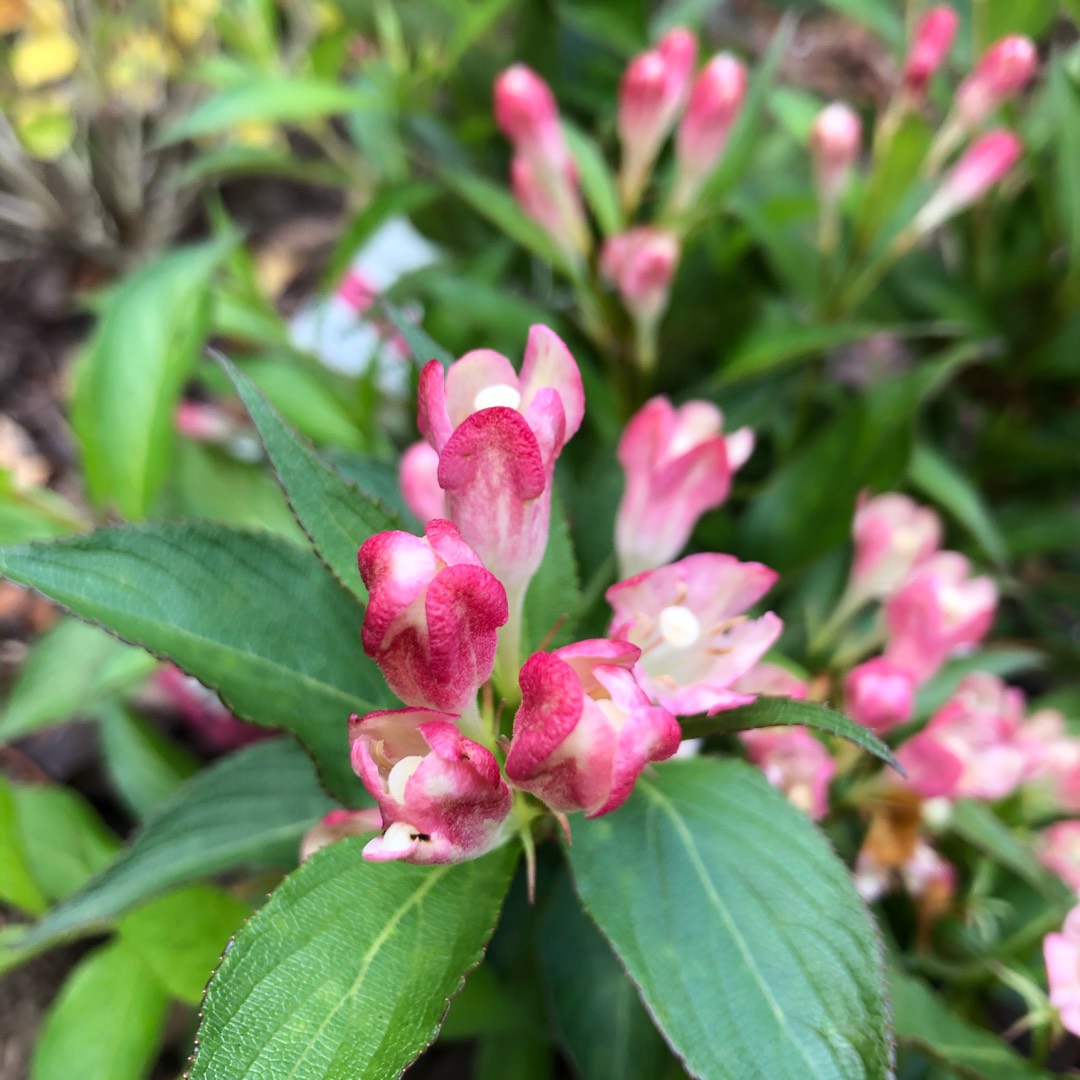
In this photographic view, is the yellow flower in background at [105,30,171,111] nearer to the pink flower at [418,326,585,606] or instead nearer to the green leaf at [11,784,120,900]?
the green leaf at [11,784,120,900]

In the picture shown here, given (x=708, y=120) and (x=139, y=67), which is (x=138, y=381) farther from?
(x=139, y=67)

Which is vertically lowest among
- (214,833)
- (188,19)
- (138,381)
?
(214,833)

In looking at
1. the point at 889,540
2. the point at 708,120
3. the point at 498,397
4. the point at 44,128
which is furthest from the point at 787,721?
the point at 44,128

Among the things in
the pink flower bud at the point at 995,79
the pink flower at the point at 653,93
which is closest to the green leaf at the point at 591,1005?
the pink flower at the point at 653,93

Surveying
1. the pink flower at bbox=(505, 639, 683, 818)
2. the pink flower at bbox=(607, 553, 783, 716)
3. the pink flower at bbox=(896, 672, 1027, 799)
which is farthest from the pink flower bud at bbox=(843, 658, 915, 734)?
the pink flower at bbox=(505, 639, 683, 818)

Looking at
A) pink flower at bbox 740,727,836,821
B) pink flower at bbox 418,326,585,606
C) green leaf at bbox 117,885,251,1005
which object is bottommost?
green leaf at bbox 117,885,251,1005

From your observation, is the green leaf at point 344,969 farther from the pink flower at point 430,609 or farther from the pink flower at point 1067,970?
the pink flower at point 1067,970
